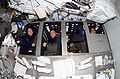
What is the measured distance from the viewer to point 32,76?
401 centimetres

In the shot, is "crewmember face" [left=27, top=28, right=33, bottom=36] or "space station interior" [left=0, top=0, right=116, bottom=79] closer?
"space station interior" [left=0, top=0, right=116, bottom=79]

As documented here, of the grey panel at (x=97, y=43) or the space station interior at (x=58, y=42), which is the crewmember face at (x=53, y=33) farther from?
the grey panel at (x=97, y=43)

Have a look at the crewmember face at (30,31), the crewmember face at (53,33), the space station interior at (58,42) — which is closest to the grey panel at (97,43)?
the space station interior at (58,42)

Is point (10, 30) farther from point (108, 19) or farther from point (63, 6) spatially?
point (108, 19)

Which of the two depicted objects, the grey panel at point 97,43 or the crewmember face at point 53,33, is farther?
the crewmember face at point 53,33

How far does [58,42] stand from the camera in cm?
407

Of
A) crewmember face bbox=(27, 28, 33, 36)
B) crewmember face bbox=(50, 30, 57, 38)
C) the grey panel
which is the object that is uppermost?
crewmember face bbox=(27, 28, 33, 36)

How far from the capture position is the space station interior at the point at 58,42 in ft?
12.9

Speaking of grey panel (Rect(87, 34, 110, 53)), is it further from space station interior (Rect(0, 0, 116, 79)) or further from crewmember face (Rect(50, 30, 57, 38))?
crewmember face (Rect(50, 30, 57, 38))

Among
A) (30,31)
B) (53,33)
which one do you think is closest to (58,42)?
(53,33)

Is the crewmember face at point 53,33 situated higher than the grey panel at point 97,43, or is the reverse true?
the crewmember face at point 53,33

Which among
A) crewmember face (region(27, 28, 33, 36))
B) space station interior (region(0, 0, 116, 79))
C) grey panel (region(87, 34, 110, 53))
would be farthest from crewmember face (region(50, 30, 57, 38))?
grey panel (region(87, 34, 110, 53))

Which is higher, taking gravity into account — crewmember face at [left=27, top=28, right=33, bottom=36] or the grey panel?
crewmember face at [left=27, top=28, right=33, bottom=36]

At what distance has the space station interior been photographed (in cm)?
393
